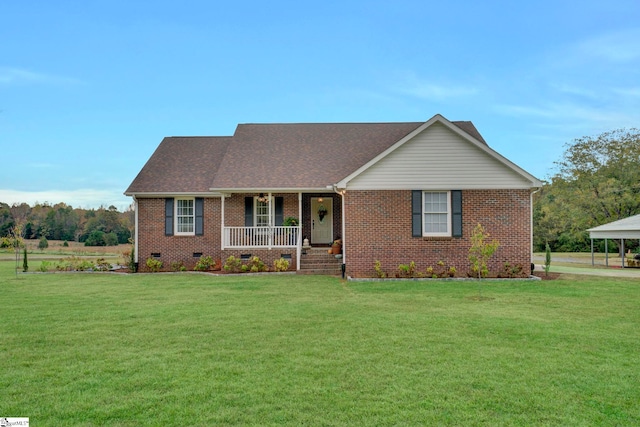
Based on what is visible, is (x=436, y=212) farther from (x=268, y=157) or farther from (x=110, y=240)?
(x=110, y=240)

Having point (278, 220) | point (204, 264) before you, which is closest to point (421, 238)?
point (278, 220)

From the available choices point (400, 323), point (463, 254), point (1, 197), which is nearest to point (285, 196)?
point (463, 254)

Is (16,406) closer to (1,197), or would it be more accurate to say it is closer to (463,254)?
(463,254)

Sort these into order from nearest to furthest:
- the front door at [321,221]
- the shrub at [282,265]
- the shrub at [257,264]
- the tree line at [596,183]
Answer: the shrub at [282,265]
the shrub at [257,264]
the front door at [321,221]
the tree line at [596,183]

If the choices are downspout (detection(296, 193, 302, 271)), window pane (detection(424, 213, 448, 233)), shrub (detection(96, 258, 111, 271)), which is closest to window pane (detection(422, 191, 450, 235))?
window pane (detection(424, 213, 448, 233))

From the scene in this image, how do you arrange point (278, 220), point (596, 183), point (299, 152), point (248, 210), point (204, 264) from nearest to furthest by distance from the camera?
point (204, 264), point (278, 220), point (248, 210), point (299, 152), point (596, 183)

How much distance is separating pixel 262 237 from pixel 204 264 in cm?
278

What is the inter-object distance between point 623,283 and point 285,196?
12.9 metres

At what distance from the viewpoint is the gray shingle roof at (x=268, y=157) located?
18.8 metres

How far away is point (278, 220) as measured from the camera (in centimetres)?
1914

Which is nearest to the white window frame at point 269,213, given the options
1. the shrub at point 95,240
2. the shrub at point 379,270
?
the shrub at point 379,270

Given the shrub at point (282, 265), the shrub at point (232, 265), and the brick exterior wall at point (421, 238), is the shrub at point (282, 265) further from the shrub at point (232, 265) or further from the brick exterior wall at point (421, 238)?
the brick exterior wall at point (421, 238)

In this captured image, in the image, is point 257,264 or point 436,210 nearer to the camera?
point 436,210

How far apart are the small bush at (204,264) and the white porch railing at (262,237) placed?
1.16m
